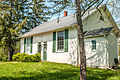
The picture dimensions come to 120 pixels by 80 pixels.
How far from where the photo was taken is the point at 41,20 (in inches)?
1131

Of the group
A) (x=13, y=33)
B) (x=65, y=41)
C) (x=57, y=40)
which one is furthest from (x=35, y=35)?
(x=65, y=41)

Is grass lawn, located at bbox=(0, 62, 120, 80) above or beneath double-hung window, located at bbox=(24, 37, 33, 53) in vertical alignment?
beneath

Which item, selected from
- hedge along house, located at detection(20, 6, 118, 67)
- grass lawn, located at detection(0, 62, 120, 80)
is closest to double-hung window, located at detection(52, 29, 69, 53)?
hedge along house, located at detection(20, 6, 118, 67)

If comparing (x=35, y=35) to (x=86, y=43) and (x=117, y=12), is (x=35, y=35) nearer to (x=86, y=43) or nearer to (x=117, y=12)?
(x=86, y=43)

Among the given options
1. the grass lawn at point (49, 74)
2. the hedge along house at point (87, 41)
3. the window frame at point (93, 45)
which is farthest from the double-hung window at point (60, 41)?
the grass lawn at point (49, 74)

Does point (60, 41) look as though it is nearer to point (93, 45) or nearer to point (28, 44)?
point (93, 45)

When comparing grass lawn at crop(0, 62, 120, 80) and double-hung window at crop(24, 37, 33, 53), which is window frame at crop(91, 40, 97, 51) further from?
double-hung window at crop(24, 37, 33, 53)

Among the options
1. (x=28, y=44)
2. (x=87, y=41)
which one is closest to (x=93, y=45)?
(x=87, y=41)

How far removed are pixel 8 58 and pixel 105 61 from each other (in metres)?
13.6

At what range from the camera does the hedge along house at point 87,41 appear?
10234 mm

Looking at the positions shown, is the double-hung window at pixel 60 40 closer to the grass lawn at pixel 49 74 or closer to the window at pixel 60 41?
the window at pixel 60 41

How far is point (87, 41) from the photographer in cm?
1126

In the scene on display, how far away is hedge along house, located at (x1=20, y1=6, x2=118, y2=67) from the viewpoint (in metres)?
10.2

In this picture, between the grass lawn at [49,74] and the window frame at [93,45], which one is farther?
the window frame at [93,45]
